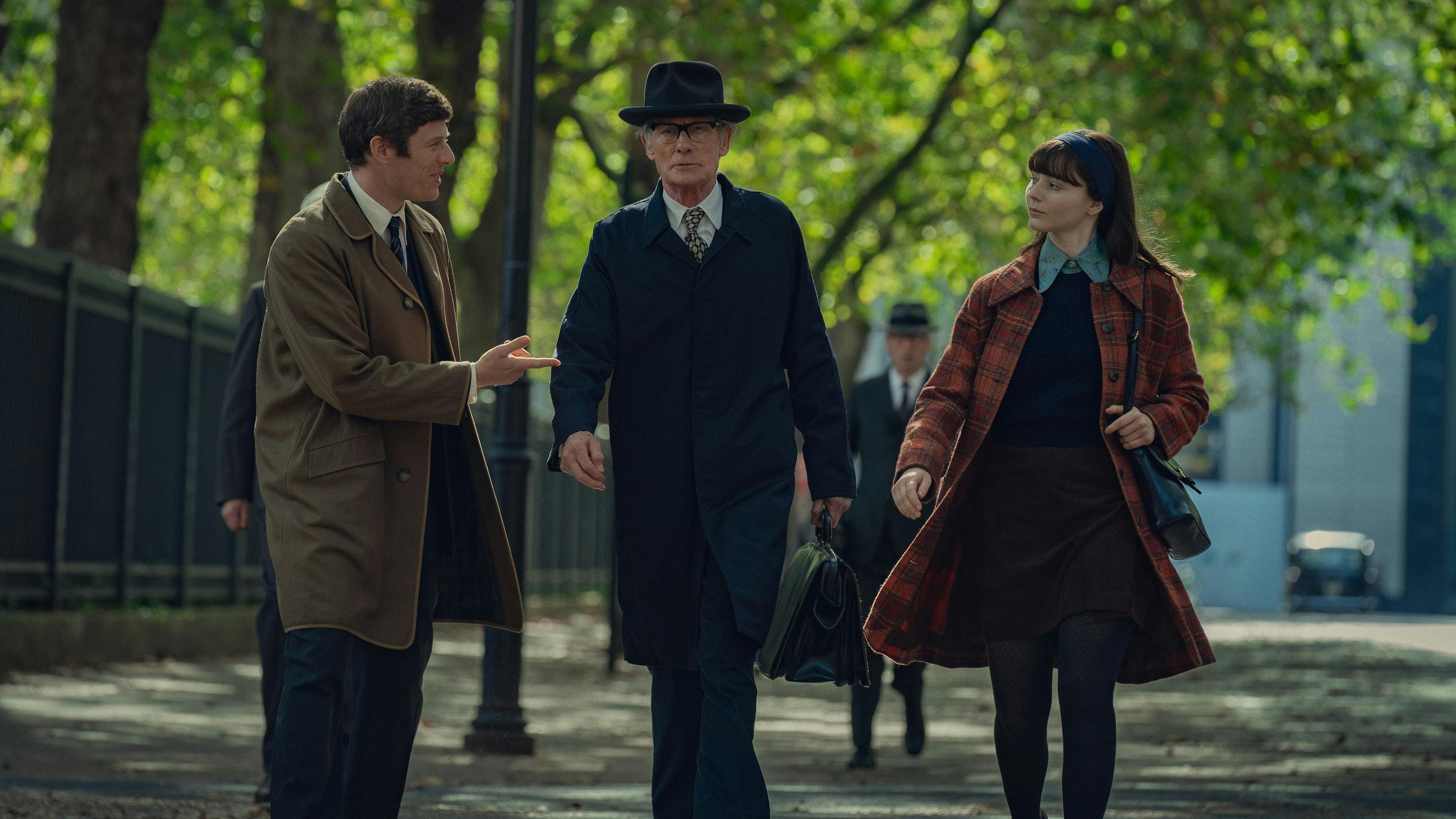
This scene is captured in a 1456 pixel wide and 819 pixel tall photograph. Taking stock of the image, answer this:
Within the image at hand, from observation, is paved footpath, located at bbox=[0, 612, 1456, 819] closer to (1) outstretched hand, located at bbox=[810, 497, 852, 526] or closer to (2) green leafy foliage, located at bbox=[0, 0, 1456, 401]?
(1) outstretched hand, located at bbox=[810, 497, 852, 526]

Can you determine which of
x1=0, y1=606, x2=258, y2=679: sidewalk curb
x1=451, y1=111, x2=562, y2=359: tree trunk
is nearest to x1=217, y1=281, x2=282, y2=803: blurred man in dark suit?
x1=0, y1=606, x2=258, y2=679: sidewalk curb

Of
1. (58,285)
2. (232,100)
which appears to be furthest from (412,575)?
(232,100)

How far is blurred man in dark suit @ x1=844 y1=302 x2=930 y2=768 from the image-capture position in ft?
27.9

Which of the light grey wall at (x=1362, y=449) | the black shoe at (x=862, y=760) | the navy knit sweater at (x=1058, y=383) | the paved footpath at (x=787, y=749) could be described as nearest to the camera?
the navy knit sweater at (x=1058, y=383)

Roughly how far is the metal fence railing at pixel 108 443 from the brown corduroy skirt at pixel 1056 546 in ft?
16.1

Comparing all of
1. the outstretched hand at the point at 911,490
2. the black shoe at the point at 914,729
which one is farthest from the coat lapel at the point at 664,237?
the black shoe at the point at 914,729

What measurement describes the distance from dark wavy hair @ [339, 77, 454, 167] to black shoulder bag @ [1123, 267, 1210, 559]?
1956 millimetres

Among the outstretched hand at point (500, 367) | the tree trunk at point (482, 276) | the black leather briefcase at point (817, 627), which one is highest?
the tree trunk at point (482, 276)

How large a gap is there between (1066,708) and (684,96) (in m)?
1.89

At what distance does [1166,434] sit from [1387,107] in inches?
621

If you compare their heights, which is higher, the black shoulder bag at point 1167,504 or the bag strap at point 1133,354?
the bag strap at point 1133,354

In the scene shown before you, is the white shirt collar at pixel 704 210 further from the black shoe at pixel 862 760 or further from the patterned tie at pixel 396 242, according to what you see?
the black shoe at pixel 862 760

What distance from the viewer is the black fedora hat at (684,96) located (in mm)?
5082

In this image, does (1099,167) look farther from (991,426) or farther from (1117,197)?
(991,426)
